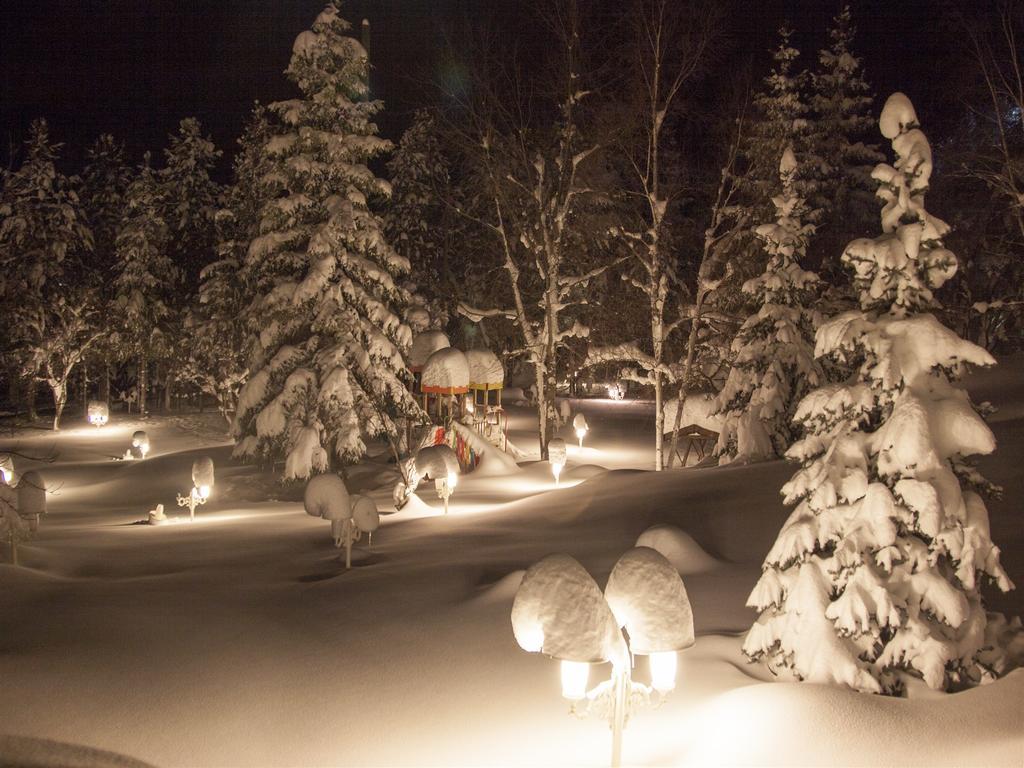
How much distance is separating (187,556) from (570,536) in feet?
22.3

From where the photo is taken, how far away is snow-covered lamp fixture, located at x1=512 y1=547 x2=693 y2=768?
5637 mm

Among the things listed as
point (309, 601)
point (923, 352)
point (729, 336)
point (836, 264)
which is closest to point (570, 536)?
Result: point (309, 601)

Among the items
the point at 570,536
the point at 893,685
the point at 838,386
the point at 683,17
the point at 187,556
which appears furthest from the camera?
the point at 683,17

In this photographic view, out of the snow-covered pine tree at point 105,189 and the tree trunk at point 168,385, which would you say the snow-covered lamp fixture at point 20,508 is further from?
the snow-covered pine tree at point 105,189

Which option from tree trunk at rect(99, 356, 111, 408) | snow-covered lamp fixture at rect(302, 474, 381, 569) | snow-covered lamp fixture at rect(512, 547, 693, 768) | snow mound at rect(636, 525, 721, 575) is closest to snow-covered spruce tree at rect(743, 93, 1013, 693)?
snow-covered lamp fixture at rect(512, 547, 693, 768)

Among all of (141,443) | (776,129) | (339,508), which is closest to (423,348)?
(141,443)

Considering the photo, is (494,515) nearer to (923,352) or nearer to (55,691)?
(55,691)

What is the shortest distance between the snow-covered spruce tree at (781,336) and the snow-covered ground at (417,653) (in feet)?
12.5

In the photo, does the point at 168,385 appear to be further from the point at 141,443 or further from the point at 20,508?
the point at 20,508

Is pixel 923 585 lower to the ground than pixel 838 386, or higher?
lower

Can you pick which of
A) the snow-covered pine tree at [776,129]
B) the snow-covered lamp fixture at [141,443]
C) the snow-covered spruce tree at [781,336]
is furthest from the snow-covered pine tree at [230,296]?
the snow-covered spruce tree at [781,336]

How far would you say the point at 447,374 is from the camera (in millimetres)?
25688

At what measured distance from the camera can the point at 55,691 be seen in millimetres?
7562

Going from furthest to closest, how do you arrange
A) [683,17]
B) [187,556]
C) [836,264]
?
1. [836,264]
2. [683,17]
3. [187,556]
